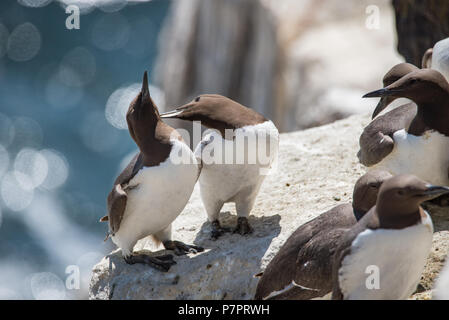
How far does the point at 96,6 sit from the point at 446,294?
21.3 meters

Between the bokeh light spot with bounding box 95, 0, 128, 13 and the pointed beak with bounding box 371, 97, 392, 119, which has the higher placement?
the bokeh light spot with bounding box 95, 0, 128, 13

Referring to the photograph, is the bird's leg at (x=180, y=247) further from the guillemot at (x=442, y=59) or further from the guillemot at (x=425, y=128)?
the guillemot at (x=442, y=59)

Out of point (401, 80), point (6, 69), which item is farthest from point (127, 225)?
point (6, 69)

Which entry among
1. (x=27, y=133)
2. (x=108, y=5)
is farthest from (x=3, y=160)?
(x=108, y=5)

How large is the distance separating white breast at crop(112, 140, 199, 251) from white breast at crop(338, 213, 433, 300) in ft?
4.90

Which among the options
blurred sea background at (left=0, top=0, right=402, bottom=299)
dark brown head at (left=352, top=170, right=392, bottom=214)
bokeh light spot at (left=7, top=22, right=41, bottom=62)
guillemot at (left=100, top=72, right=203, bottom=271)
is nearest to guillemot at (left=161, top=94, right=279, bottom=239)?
guillemot at (left=100, top=72, right=203, bottom=271)

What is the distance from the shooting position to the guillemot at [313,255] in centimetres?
428

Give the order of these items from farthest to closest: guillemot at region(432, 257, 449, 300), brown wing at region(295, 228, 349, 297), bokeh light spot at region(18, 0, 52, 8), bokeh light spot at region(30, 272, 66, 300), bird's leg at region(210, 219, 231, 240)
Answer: bokeh light spot at region(18, 0, 52, 8)
bokeh light spot at region(30, 272, 66, 300)
bird's leg at region(210, 219, 231, 240)
brown wing at region(295, 228, 349, 297)
guillemot at region(432, 257, 449, 300)

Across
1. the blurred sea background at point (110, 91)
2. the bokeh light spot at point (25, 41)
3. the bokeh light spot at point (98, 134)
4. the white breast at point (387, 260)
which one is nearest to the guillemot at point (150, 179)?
the white breast at point (387, 260)

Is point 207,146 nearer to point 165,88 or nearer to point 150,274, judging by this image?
point 150,274

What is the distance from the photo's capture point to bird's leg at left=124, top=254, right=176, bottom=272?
16.9 feet

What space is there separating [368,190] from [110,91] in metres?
17.4

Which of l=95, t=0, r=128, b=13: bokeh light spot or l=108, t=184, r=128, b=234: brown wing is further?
l=95, t=0, r=128, b=13: bokeh light spot

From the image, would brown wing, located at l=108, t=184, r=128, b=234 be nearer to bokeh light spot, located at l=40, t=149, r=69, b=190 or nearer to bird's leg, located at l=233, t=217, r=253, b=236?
bird's leg, located at l=233, t=217, r=253, b=236
